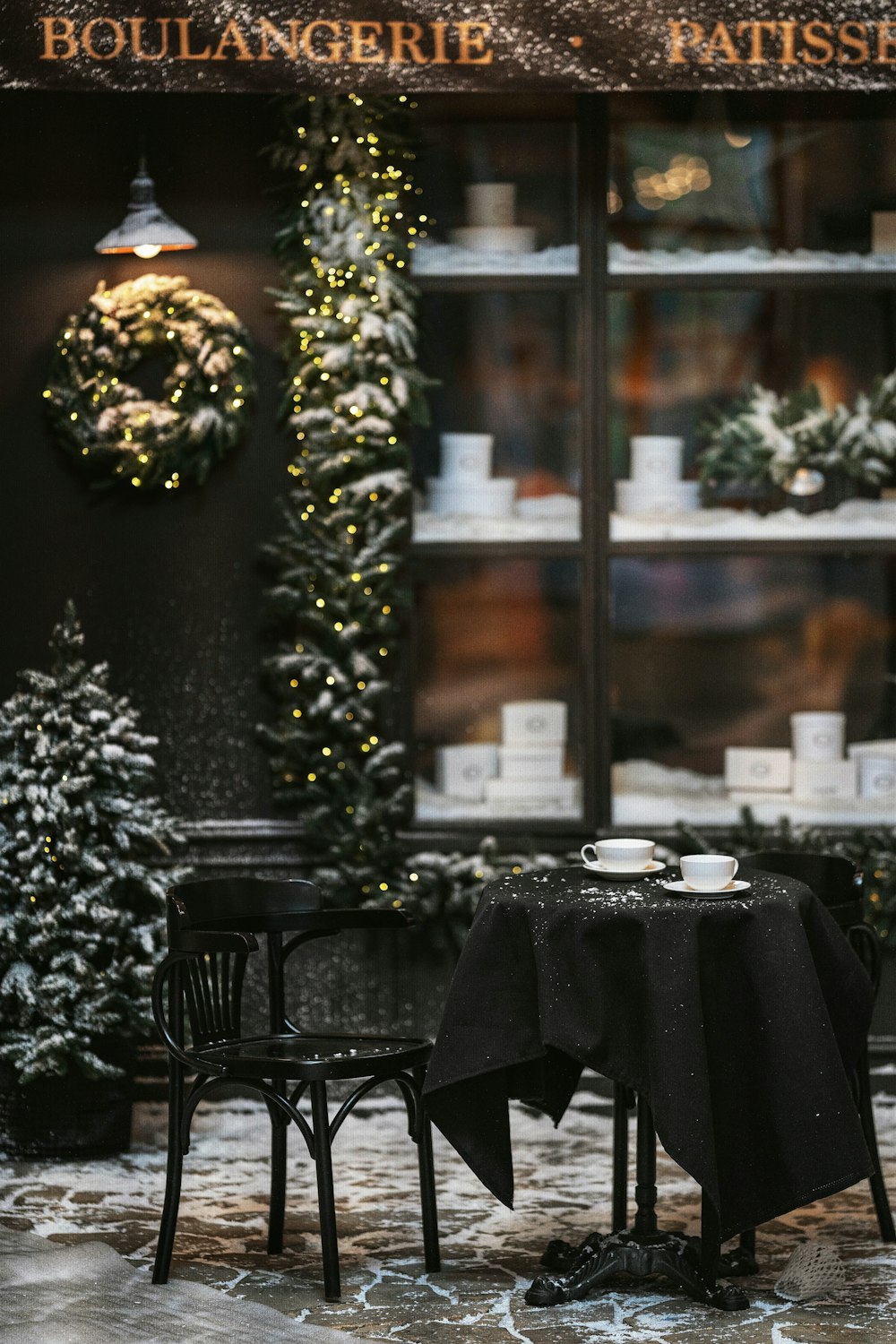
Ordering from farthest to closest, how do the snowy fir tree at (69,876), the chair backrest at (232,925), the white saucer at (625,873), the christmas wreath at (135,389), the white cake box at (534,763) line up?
the white cake box at (534,763), the christmas wreath at (135,389), the snowy fir tree at (69,876), the chair backrest at (232,925), the white saucer at (625,873)

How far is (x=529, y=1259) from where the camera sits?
3949 mm

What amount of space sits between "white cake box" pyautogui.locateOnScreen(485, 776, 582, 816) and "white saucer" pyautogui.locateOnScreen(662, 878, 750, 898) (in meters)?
1.82

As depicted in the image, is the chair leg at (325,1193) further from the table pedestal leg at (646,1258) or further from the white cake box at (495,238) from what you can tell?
the white cake box at (495,238)

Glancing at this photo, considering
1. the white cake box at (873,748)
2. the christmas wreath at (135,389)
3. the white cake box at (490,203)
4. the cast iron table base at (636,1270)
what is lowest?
the cast iron table base at (636,1270)

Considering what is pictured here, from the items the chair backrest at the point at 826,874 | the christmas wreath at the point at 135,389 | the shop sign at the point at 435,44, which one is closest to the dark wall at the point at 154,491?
the christmas wreath at the point at 135,389

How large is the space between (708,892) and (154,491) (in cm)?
251

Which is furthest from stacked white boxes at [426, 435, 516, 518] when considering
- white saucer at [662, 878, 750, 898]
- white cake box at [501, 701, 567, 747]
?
white saucer at [662, 878, 750, 898]

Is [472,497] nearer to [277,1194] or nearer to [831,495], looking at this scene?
[831,495]

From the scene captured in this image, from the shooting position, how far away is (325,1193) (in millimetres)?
3643

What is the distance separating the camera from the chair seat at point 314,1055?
3.61 meters

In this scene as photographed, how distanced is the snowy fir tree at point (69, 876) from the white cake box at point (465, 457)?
1.31 meters

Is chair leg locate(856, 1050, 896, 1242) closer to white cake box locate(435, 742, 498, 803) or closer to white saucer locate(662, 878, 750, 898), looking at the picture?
white saucer locate(662, 878, 750, 898)

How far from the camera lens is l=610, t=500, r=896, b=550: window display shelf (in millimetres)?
5473

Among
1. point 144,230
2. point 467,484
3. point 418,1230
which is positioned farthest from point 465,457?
point 418,1230
